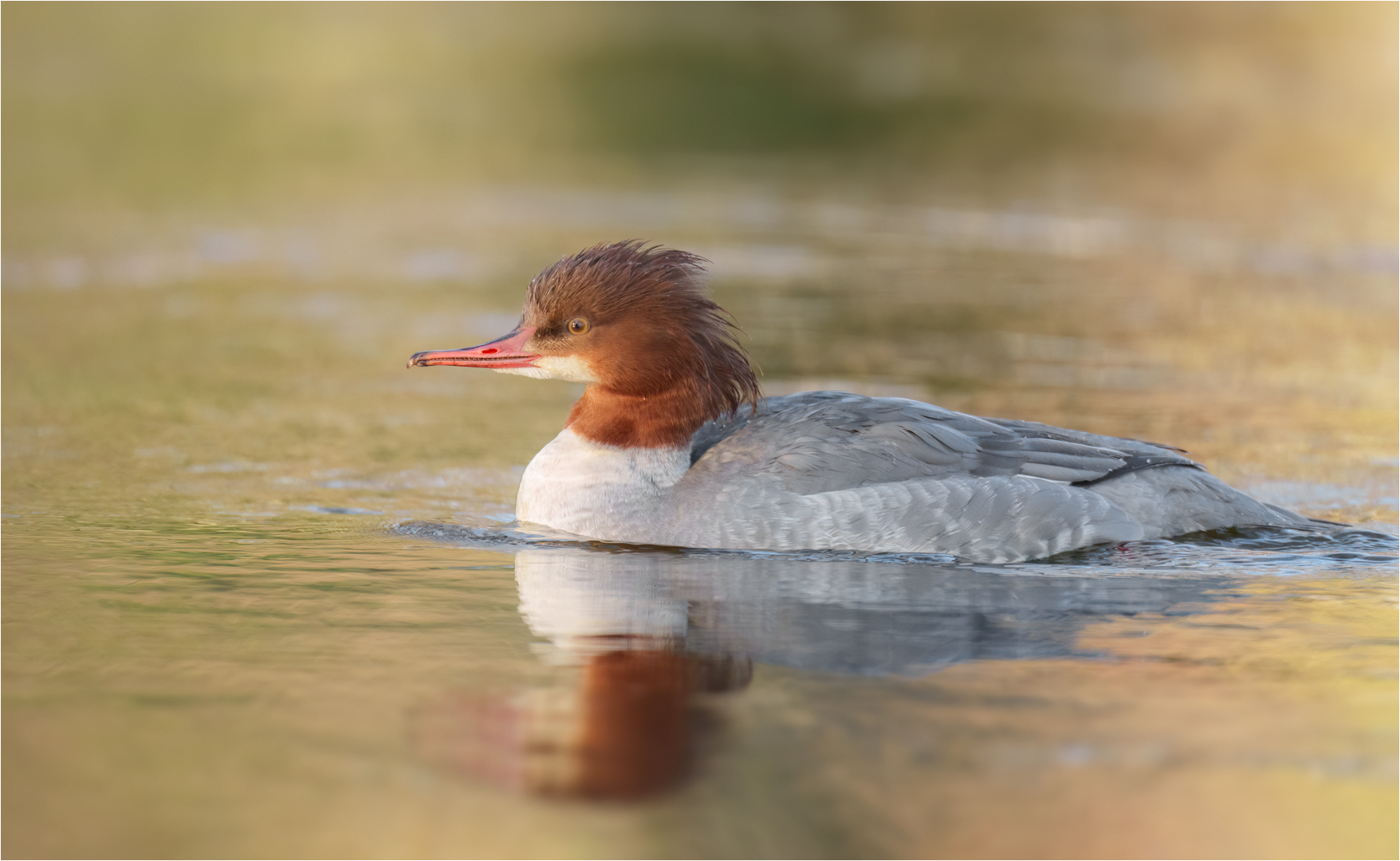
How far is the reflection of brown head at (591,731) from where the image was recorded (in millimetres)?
4668

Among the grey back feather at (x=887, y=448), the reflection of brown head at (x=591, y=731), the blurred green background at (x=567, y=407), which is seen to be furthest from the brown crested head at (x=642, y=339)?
the reflection of brown head at (x=591, y=731)

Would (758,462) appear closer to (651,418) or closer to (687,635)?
(651,418)

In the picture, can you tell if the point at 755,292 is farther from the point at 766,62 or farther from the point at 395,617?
the point at 766,62

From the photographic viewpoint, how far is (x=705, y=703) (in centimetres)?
523

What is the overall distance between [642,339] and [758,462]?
78 cm

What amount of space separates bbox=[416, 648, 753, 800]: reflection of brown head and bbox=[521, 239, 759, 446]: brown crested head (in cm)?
207

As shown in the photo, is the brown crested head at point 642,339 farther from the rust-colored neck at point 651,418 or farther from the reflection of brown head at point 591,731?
the reflection of brown head at point 591,731

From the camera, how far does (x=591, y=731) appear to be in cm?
498

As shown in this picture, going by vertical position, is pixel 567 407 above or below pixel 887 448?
above

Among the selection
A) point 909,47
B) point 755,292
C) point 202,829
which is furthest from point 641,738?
point 909,47

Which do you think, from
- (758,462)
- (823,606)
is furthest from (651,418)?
(823,606)

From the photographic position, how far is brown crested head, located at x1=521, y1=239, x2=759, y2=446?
24.4 ft

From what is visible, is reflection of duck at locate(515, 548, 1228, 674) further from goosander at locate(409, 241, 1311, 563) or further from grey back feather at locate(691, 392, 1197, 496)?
grey back feather at locate(691, 392, 1197, 496)

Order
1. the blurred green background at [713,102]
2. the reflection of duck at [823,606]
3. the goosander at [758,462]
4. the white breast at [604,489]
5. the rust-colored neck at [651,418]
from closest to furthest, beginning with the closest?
the reflection of duck at [823,606] < the goosander at [758,462] < the white breast at [604,489] < the rust-colored neck at [651,418] < the blurred green background at [713,102]
